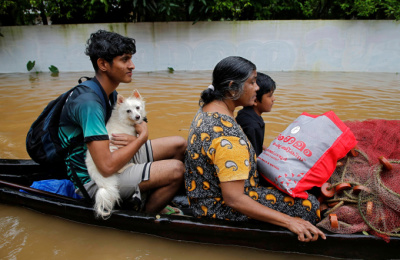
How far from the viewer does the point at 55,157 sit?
95.0 inches

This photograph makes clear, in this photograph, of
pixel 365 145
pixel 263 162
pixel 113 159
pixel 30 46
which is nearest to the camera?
pixel 113 159

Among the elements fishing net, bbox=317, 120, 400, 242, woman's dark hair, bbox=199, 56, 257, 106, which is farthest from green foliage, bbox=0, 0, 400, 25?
fishing net, bbox=317, 120, 400, 242

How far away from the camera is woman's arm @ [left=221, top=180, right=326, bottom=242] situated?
1913mm

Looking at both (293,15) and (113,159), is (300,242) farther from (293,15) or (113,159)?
(293,15)

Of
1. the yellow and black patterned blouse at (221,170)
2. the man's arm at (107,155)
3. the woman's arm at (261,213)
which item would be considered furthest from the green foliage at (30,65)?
the woman's arm at (261,213)

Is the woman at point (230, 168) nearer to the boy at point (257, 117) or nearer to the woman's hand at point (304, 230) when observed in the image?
the woman's hand at point (304, 230)

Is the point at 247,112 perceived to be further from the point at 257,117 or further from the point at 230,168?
the point at 230,168

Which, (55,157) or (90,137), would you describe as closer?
(90,137)

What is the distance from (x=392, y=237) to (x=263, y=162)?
1.04 meters

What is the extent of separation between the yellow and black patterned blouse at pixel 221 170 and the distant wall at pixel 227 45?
32.6ft

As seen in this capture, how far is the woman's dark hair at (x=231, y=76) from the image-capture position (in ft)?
6.69

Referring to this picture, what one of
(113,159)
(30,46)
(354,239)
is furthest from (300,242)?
(30,46)

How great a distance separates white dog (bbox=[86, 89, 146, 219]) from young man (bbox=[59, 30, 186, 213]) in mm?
77

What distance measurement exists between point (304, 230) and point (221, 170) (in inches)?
31.1
